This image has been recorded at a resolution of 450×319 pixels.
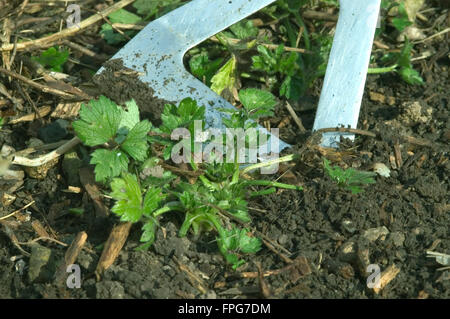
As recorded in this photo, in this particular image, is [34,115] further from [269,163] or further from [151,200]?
[269,163]

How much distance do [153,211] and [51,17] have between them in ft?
3.96

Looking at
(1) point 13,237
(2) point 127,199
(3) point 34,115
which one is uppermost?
(2) point 127,199

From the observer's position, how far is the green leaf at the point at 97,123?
2061 millimetres

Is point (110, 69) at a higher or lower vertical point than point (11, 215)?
higher

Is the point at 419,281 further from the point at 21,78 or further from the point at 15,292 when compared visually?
the point at 21,78

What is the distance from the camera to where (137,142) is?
6.82 ft

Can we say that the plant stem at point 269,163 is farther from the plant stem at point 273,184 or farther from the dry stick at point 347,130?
the dry stick at point 347,130

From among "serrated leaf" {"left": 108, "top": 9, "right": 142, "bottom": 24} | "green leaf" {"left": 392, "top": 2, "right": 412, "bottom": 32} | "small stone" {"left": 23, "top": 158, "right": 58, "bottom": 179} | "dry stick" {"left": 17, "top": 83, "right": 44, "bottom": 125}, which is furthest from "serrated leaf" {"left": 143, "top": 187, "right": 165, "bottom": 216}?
"green leaf" {"left": 392, "top": 2, "right": 412, "bottom": 32}

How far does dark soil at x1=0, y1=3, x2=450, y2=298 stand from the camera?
74.1 inches

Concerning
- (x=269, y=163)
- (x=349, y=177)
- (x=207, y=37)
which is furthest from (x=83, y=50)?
(x=349, y=177)

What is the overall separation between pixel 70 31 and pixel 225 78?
0.69 metres

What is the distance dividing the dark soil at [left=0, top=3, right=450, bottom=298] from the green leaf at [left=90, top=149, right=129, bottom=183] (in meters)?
0.14

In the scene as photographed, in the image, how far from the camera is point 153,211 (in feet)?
6.59

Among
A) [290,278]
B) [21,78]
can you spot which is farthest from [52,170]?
[290,278]
